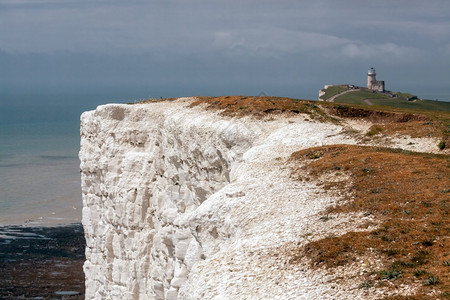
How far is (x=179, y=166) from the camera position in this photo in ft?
131

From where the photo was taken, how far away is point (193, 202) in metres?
38.3

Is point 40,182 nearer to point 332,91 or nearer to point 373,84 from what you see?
point 332,91

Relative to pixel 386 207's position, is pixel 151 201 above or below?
below

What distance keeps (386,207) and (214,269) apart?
19.8 ft

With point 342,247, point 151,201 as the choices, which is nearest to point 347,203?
point 342,247

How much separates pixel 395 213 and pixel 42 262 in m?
62.1

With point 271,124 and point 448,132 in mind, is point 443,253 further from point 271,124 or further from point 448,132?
point 271,124

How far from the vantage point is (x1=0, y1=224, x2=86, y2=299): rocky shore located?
63.4 meters

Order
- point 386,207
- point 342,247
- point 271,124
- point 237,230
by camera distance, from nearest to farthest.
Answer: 1. point 342,247
2. point 386,207
3. point 237,230
4. point 271,124

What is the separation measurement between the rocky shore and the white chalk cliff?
1869 cm

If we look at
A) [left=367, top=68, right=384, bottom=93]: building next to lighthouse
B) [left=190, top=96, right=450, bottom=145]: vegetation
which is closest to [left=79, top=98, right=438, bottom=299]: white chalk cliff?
[left=190, top=96, right=450, bottom=145]: vegetation

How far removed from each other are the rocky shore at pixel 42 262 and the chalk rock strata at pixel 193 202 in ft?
60.6

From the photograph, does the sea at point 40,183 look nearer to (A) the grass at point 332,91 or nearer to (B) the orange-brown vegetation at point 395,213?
(A) the grass at point 332,91

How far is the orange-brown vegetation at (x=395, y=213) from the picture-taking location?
1529 cm
